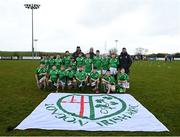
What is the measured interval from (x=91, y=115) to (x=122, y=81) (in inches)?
225

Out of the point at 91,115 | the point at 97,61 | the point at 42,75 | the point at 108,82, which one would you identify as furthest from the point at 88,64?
the point at 91,115

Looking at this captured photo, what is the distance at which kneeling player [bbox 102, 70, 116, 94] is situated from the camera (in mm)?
16938

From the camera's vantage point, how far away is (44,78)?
18.1 metres

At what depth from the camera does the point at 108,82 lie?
1722 centimetres

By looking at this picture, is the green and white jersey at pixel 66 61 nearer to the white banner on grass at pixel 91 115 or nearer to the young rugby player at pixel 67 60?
the young rugby player at pixel 67 60

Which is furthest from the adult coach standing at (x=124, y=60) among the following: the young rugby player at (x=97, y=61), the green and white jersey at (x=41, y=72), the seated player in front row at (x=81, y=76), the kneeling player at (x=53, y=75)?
the green and white jersey at (x=41, y=72)

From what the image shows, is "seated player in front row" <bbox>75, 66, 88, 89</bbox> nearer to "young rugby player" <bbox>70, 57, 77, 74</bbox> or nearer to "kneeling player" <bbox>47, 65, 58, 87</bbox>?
"young rugby player" <bbox>70, 57, 77, 74</bbox>

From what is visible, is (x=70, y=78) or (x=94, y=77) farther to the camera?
(x=70, y=78)

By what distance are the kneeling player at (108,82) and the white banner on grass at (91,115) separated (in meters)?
1.86

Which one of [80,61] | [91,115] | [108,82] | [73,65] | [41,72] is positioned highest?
[80,61]

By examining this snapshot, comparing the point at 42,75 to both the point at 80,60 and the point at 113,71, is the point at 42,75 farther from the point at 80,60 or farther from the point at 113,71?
the point at 113,71

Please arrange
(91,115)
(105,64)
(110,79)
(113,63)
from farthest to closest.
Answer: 1. (105,64)
2. (113,63)
3. (110,79)
4. (91,115)

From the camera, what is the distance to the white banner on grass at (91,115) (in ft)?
35.9

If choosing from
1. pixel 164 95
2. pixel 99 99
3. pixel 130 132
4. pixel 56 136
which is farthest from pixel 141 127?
pixel 164 95
